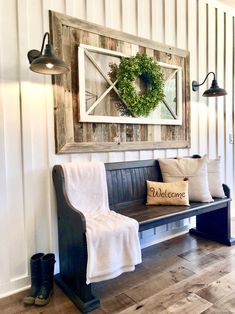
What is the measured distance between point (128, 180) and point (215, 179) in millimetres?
988

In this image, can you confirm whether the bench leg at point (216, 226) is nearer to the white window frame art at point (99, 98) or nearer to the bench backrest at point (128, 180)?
the bench backrest at point (128, 180)

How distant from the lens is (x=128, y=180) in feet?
8.39

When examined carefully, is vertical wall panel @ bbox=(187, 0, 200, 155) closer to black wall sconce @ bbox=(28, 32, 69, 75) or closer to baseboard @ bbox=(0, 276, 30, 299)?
black wall sconce @ bbox=(28, 32, 69, 75)

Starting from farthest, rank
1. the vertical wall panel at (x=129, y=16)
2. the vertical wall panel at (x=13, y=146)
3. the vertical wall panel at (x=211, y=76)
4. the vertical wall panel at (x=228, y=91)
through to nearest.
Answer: the vertical wall panel at (x=228, y=91), the vertical wall panel at (x=211, y=76), the vertical wall panel at (x=129, y=16), the vertical wall panel at (x=13, y=146)

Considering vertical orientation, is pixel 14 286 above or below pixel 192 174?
below

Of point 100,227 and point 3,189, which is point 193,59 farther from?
point 3,189

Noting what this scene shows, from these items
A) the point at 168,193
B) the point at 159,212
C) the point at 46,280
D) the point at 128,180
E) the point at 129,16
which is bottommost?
the point at 46,280

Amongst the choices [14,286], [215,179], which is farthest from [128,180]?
[14,286]

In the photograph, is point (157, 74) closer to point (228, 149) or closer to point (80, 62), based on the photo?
point (80, 62)

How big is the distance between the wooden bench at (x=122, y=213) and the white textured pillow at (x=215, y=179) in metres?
0.08

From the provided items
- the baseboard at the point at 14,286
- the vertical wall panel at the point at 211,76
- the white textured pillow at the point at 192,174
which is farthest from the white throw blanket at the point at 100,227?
the vertical wall panel at the point at 211,76

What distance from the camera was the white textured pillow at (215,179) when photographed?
2793 millimetres

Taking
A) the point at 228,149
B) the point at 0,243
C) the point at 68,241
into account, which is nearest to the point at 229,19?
the point at 228,149

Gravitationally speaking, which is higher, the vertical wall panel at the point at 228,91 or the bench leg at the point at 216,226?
the vertical wall panel at the point at 228,91
